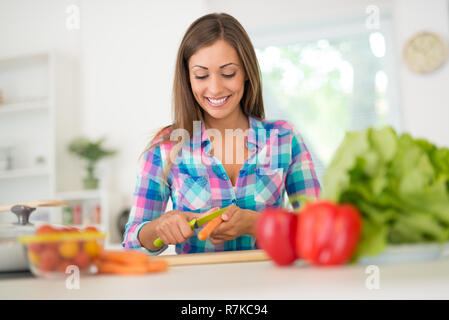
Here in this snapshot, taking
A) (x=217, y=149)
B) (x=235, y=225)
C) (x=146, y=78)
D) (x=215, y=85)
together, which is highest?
(x=146, y=78)

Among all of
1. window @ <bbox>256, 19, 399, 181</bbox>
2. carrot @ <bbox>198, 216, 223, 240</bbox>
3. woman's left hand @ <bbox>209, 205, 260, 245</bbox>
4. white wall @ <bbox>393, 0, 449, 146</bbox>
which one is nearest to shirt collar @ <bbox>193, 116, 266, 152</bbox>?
woman's left hand @ <bbox>209, 205, 260, 245</bbox>

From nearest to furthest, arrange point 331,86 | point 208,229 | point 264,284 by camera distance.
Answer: point 264,284 < point 208,229 < point 331,86

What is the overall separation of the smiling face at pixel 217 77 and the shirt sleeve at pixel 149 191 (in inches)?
10.1

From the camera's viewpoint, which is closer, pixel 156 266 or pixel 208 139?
pixel 156 266

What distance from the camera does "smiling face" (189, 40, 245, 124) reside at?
1.41 metres

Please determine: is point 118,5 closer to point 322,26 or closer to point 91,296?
point 322,26

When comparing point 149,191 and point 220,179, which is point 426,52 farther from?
point 149,191

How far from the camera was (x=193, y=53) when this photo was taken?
147 centimetres

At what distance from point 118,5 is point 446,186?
13.5 ft

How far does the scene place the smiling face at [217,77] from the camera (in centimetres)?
141

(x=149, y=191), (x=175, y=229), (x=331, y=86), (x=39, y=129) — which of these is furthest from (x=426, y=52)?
(x=39, y=129)

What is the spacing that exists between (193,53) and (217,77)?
0.14m
